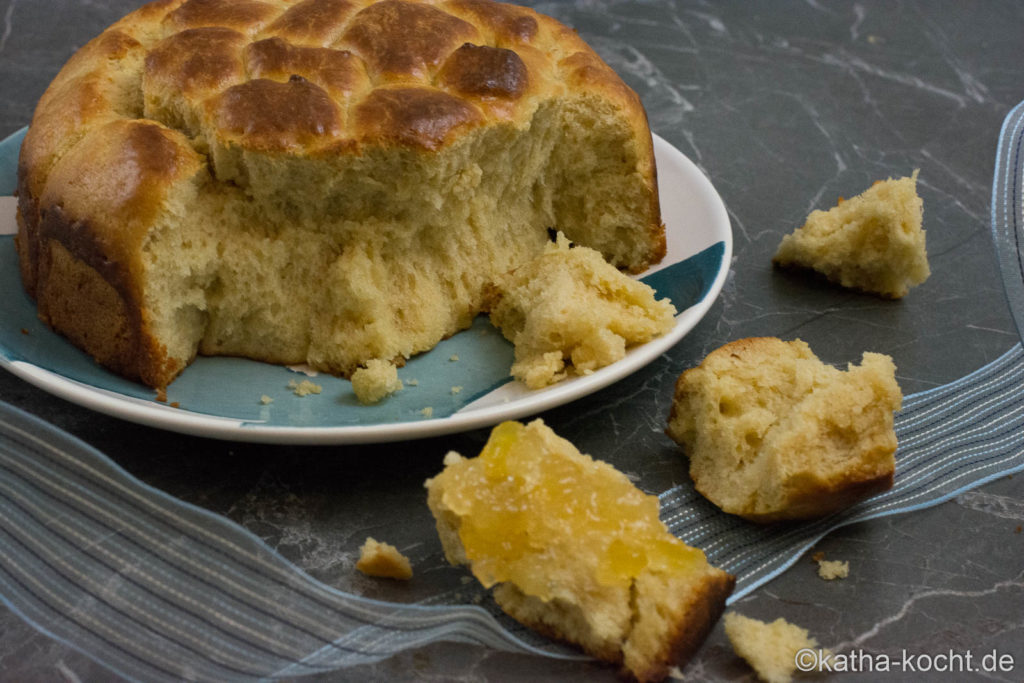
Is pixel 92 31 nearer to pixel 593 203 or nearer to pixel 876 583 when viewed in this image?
pixel 593 203

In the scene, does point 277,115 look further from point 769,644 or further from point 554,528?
point 769,644

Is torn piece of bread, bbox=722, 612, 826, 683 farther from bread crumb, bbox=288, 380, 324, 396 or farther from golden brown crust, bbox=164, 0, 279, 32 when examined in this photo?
golden brown crust, bbox=164, 0, 279, 32

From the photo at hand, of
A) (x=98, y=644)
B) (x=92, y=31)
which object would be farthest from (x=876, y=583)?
(x=92, y=31)

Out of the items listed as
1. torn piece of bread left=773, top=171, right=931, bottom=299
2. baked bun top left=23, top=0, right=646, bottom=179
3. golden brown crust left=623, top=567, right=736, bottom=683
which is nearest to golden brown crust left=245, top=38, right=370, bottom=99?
baked bun top left=23, top=0, right=646, bottom=179

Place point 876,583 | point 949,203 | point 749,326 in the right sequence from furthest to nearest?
1. point 949,203
2. point 749,326
3. point 876,583

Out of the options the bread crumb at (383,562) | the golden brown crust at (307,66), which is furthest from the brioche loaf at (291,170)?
the bread crumb at (383,562)

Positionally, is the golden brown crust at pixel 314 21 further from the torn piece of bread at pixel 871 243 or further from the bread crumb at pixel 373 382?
the torn piece of bread at pixel 871 243
